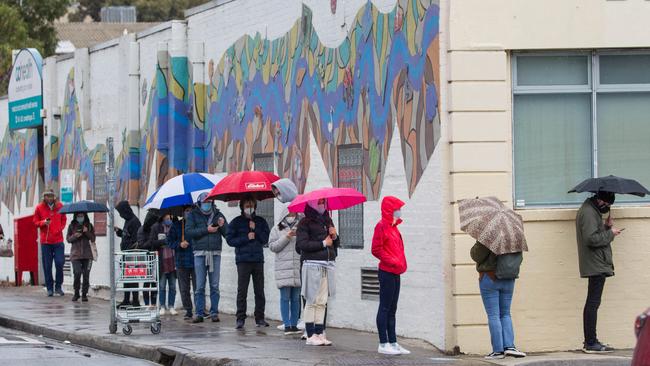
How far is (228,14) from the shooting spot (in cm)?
2247

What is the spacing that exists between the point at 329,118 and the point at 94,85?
10088 mm

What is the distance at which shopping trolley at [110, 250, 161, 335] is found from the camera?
1827 centimetres

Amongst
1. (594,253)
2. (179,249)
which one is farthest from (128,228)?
(594,253)

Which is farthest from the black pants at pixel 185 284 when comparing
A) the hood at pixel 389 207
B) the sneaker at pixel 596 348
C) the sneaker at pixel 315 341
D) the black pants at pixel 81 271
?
the sneaker at pixel 596 348

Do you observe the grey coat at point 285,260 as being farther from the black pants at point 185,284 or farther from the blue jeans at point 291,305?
the black pants at point 185,284

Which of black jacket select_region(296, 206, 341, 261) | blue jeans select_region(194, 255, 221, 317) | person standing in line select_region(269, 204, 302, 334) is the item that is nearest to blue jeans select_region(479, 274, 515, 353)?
black jacket select_region(296, 206, 341, 261)

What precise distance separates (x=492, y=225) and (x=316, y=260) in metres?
2.40

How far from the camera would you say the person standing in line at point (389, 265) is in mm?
15273

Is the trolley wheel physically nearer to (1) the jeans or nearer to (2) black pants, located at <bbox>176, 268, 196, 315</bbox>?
(2) black pants, located at <bbox>176, 268, 196, 315</bbox>

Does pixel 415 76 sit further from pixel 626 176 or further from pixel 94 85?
pixel 94 85

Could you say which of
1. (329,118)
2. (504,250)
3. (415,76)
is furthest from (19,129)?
(504,250)

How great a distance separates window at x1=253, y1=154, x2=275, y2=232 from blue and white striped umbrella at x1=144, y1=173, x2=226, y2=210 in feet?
4.28

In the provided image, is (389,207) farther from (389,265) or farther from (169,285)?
(169,285)

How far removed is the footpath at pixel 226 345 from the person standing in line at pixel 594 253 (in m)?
0.39
